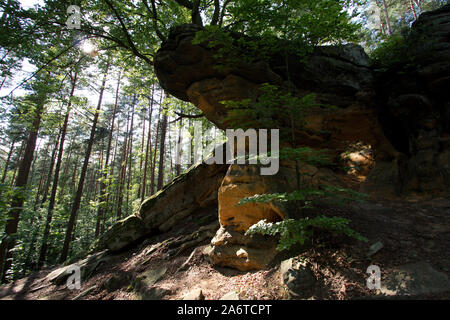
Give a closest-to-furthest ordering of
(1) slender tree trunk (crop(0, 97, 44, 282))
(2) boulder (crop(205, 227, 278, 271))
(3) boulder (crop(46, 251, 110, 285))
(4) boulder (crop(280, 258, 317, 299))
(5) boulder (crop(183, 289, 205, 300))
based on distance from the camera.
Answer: (4) boulder (crop(280, 258, 317, 299)), (5) boulder (crop(183, 289, 205, 300)), (2) boulder (crop(205, 227, 278, 271)), (3) boulder (crop(46, 251, 110, 285)), (1) slender tree trunk (crop(0, 97, 44, 282))

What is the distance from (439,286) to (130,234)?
8401mm

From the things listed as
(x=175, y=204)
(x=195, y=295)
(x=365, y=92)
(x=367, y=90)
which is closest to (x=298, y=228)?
(x=195, y=295)

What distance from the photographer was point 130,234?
24.9 ft

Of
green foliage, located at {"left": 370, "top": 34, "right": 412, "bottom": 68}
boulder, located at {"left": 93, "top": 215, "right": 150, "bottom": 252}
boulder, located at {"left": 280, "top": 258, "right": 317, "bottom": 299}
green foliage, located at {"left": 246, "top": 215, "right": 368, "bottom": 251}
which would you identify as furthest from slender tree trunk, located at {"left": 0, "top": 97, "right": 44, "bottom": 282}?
green foliage, located at {"left": 370, "top": 34, "right": 412, "bottom": 68}

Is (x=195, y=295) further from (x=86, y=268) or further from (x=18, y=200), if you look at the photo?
(x=18, y=200)

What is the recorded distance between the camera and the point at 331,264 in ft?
10.4

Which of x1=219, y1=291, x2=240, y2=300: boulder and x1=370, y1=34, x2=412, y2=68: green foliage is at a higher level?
x1=370, y1=34, x2=412, y2=68: green foliage

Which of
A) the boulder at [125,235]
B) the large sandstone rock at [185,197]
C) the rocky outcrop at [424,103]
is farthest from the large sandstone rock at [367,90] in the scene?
the boulder at [125,235]

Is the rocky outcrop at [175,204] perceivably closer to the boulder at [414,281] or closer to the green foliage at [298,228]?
the green foliage at [298,228]

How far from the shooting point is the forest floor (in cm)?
294

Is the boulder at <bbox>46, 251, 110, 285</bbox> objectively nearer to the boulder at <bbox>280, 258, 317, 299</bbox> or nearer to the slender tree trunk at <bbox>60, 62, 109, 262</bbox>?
the slender tree trunk at <bbox>60, 62, 109, 262</bbox>

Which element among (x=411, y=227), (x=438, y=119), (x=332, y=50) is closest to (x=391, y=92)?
(x=438, y=119)
